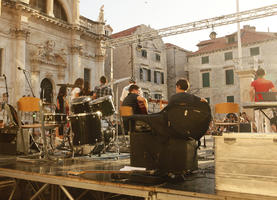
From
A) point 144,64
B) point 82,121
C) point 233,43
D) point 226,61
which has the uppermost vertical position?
point 233,43

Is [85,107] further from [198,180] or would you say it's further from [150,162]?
[198,180]

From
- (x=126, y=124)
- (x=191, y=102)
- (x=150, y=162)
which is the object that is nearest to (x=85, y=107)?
(x=126, y=124)

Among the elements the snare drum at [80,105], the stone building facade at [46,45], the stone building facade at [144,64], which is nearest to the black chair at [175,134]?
the snare drum at [80,105]

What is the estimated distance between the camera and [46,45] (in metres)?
17.7

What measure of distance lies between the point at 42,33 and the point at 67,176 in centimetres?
1585

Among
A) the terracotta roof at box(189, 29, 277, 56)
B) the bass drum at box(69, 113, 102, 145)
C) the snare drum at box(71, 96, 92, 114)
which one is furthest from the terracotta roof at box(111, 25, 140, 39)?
the bass drum at box(69, 113, 102, 145)

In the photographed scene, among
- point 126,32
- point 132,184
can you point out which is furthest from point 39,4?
point 132,184

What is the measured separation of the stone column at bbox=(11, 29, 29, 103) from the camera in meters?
15.3

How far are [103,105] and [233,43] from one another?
29890 mm

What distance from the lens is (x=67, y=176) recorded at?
349cm

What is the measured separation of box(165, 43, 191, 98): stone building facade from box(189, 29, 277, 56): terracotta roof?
2618 millimetres

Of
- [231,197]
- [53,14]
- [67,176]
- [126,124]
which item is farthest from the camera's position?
[53,14]

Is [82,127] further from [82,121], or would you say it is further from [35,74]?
[35,74]

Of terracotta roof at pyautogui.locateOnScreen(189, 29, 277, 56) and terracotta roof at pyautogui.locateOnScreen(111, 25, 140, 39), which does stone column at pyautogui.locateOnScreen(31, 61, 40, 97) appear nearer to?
terracotta roof at pyautogui.locateOnScreen(111, 25, 140, 39)
